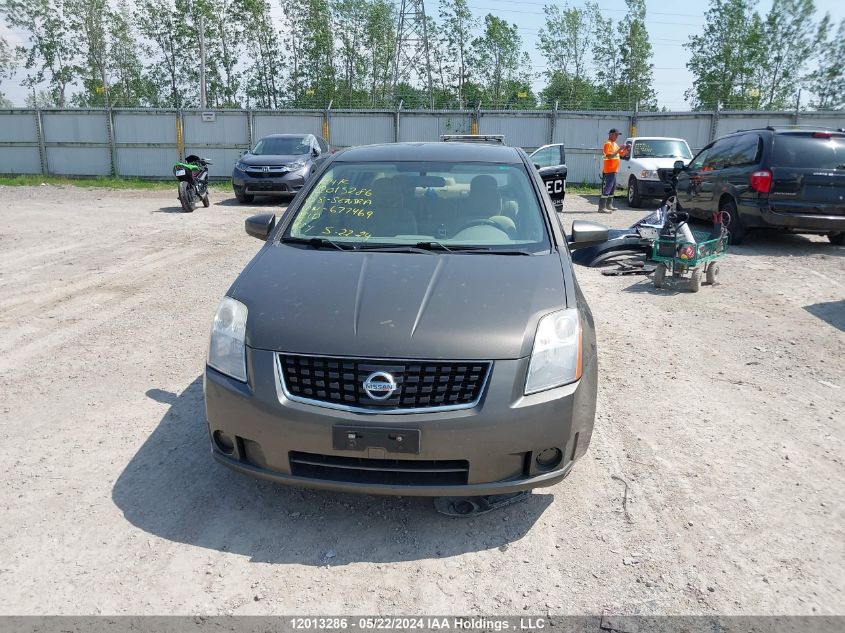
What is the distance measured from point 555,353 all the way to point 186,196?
44.8 feet

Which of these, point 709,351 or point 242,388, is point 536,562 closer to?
point 242,388

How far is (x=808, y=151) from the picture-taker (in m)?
9.70

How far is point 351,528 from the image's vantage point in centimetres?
313

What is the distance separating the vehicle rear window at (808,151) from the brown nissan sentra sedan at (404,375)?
7.92 m

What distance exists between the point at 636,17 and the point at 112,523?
63569 millimetres

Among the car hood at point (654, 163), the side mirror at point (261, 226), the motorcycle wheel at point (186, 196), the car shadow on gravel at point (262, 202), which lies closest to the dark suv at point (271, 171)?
the car shadow on gravel at point (262, 202)

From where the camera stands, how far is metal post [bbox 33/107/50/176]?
80.2 feet

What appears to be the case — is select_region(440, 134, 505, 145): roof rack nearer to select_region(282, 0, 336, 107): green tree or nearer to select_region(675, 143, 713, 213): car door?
select_region(675, 143, 713, 213): car door

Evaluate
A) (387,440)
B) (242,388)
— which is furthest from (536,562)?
(242,388)

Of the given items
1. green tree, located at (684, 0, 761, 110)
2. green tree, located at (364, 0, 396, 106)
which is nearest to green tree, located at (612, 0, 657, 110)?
green tree, located at (684, 0, 761, 110)

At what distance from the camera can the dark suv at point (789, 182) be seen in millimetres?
9555

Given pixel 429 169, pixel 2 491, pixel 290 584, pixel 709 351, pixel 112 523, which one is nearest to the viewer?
pixel 290 584

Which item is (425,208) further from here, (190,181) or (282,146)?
(282,146)

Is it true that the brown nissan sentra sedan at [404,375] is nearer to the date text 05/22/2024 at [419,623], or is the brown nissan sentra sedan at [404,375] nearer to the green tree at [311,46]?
the date text 05/22/2024 at [419,623]
